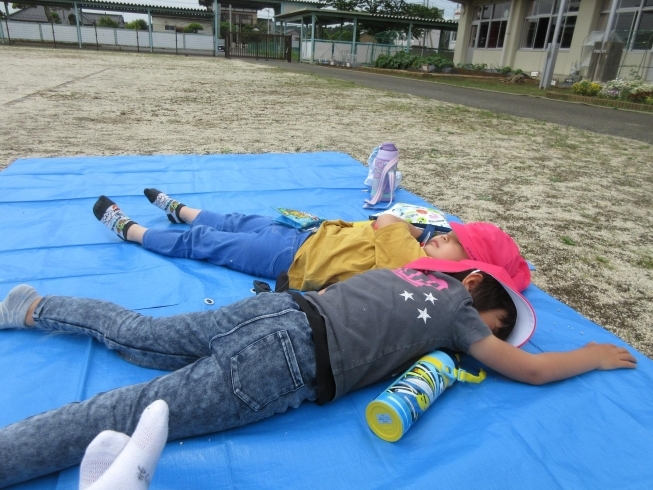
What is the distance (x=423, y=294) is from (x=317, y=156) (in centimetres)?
325

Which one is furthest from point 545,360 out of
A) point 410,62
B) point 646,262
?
point 410,62

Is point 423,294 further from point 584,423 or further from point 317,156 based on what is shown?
point 317,156

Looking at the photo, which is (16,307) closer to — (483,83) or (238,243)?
(238,243)

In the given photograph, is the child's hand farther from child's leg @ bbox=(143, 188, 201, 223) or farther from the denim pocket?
child's leg @ bbox=(143, 188, 201, 223)

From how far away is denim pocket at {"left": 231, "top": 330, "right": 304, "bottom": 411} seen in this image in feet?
4.51

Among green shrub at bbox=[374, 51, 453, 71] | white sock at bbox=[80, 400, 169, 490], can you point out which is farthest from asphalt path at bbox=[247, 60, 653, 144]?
white sock at bbox=[80, 400, 169, 490]

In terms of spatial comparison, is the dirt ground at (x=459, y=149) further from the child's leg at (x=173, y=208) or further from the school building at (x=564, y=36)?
the school building at (x=564, y=36)

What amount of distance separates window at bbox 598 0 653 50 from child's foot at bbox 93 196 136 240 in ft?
50.8

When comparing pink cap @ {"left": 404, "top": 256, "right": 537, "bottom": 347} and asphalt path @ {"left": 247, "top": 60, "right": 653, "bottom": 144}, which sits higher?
asphalt path @ {"left": 247, "top": 60, "right": 653, "bottom": 144}

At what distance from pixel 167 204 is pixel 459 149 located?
4201 mm

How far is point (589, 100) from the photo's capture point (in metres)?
11.9

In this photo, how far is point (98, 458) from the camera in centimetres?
107

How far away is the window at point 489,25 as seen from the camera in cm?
1969

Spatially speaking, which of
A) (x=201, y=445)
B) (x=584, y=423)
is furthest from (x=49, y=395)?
(x=584, y=423)
